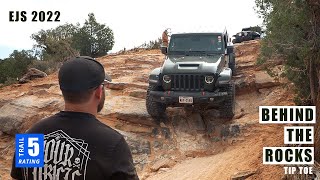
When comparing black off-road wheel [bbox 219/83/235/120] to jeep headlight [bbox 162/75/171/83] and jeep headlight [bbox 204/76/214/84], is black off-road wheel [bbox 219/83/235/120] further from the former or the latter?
jeep headlight [bbox 162/75/171/83]

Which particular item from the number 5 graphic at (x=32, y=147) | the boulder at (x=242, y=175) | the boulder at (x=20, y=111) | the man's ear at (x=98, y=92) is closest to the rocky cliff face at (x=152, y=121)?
the boulder at (x=20, y=111)

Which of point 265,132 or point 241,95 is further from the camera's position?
point 241,95

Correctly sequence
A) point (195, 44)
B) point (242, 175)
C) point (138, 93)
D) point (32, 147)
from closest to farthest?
1. point (32, 147)
2. point (242, 175)
3. point (195, 44)
4. point (138, 93)

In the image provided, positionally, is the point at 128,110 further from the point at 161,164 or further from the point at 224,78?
the point at 224,78

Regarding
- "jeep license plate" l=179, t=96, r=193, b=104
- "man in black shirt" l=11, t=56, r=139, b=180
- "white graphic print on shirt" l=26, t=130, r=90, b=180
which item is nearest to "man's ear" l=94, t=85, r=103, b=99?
"man in black shirt" l=11, t=56, r=139, b=180

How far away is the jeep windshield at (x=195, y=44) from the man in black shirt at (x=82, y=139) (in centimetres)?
884

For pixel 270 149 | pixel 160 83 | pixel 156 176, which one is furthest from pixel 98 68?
pixel 160 83

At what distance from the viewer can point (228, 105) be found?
10.2 m

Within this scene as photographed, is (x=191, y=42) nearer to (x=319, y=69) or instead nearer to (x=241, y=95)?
(x=241, y=95)

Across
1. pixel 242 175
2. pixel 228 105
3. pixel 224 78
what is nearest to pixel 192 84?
pixel 224 78

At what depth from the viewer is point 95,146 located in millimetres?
2150

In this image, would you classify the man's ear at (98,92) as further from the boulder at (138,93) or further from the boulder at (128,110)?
the boulder at (138,93)

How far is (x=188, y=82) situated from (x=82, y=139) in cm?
772

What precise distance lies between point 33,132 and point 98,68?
0.48 metres
